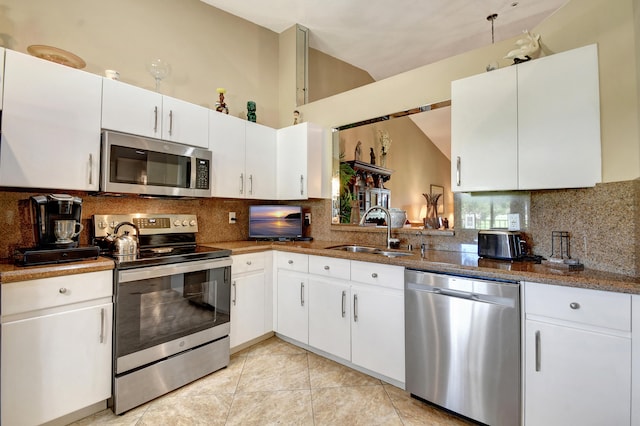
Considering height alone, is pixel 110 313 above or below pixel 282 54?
below

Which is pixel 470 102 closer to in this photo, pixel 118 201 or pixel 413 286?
pixel 413 286

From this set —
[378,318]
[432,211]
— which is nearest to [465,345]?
[378,318]

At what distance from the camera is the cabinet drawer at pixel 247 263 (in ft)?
7.91

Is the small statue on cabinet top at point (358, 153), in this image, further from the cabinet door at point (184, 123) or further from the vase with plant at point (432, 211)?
the cabinet door at point (184, 123)

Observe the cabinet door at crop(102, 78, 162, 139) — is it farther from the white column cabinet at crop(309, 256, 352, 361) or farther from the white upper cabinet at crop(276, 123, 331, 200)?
the white column cabinet at crop(309, 256, 352, 361)

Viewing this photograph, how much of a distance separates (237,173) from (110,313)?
4.99ft

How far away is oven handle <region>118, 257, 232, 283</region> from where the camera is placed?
5.78 feet

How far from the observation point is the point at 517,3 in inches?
108

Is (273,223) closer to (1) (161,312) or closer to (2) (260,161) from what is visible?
(2) (260,161)

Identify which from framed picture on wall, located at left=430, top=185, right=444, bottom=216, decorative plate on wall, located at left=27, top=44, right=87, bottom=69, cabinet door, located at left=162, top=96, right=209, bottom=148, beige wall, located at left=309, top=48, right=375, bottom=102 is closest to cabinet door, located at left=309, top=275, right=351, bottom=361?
framed picture on wall, located at left=430, top=185, right=444, bottom=216

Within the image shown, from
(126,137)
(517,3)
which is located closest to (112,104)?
(126,137)

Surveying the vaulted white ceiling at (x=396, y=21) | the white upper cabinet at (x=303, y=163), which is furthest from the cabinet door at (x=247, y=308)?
the vaulted white ceiling at (x=396, y=21)

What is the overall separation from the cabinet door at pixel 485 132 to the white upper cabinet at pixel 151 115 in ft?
6.67

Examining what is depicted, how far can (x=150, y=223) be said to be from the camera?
94.6 inches
